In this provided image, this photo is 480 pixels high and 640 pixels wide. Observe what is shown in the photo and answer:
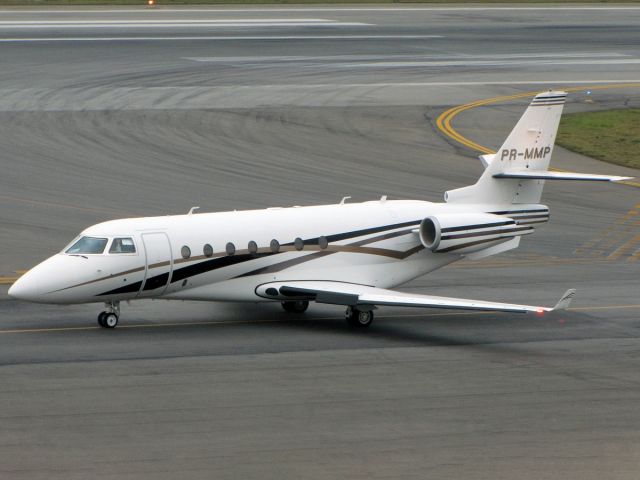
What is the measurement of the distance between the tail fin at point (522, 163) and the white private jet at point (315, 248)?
3 cm

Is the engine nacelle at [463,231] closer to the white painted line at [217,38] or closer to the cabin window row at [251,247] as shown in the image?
the cabin window row at [251,247]

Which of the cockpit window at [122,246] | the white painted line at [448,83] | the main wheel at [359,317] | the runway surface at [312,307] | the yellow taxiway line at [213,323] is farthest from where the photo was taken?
the white painted line at [448,83]

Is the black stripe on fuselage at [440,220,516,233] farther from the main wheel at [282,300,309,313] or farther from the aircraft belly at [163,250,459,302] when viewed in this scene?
the main wheel at [282,300,309,313]

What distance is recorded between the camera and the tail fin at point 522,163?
34.3 meters

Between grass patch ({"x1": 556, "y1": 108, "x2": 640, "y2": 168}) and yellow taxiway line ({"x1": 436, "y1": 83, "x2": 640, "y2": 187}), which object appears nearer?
grass patch ({"x1": 556, "y1": 108, "x2": 640, "y2": 168})

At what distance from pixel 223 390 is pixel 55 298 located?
18.6ft

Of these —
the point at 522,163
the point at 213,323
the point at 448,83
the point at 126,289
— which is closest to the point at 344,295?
the point at 213,323

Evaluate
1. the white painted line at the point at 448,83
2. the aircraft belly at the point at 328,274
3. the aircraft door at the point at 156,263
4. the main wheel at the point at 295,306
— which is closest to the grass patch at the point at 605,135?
the white painted line at the point at 448,83

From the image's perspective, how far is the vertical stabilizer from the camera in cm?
3434

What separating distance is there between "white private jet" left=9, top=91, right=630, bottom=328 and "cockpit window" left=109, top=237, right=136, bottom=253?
1.0 inches

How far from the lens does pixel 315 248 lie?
31.5m

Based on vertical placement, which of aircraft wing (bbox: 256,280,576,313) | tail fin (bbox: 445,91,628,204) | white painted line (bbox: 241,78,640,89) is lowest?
aircraft wing (bbox: 256,280,576,313)

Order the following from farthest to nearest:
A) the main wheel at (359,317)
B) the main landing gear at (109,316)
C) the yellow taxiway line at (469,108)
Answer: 1. the yellow taxiway line at (469,108)
2. the main wheel at (359,317)
3. the main landing gear at (109,316)

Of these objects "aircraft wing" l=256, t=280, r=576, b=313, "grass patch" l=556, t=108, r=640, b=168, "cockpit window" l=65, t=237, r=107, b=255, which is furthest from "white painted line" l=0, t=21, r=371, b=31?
"aircraft wing" l=256, t=280, r=576, b=313
